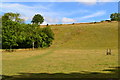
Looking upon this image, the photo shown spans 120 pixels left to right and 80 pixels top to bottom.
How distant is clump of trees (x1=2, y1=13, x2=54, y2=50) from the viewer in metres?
72.8

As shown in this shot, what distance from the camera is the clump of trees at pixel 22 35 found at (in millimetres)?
72812

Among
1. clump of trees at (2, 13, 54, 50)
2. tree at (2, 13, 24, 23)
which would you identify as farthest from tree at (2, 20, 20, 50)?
tree at (2, 13, 24, 23)

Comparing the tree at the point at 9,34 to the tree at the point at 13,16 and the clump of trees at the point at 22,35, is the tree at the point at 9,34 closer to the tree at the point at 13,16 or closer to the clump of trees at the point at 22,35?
the clump of trees at the point at 22,35

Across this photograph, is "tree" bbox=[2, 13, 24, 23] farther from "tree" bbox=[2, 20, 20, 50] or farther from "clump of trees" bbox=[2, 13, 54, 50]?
"tree" bbox=[2, 20, 20, 50]

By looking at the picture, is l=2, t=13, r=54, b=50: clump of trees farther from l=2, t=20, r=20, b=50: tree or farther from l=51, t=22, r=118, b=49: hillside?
l=51, t=22, r=118, b=49: hillside

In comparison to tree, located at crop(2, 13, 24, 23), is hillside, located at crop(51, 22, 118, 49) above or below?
below

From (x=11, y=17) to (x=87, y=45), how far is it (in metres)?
36.3

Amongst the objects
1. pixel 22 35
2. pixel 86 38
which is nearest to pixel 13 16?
pixel 22 35

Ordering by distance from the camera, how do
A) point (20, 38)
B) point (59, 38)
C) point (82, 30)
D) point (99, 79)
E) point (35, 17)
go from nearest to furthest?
point (99, 79) < point (20, 38) < point (59, 38) < point (82, 30) < point (35, 17)

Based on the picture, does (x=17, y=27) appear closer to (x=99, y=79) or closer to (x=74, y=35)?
(x=74, y=35)

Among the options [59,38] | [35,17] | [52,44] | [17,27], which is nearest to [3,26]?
[17,27]

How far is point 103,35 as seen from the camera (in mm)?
95750

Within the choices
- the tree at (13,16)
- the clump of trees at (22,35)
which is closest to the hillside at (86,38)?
the clump of trees at (22,35)

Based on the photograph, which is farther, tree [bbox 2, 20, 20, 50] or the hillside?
the hillside
